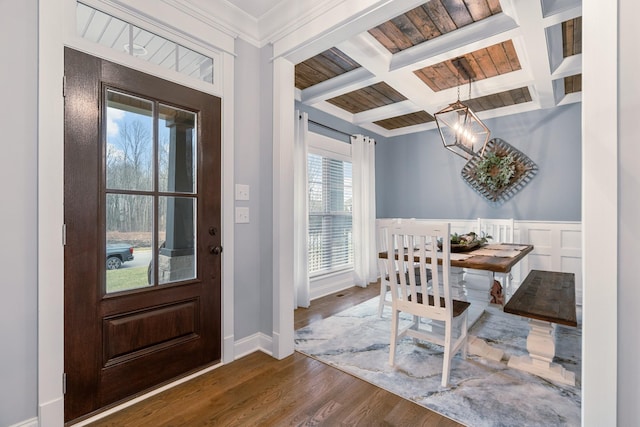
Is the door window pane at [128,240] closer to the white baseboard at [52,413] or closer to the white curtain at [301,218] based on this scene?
the white baseboard at [52,413]

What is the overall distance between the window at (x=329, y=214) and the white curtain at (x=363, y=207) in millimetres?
135

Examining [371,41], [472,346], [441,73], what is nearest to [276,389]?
[472,346]

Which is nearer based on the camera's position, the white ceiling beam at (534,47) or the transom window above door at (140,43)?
the transom window above door at (140,43)

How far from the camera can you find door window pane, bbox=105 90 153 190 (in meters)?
1.74

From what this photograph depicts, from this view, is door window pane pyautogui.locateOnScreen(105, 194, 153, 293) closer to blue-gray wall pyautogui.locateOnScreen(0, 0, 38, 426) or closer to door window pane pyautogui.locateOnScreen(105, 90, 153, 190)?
door window pane pyautogui.locateOnScreen(105, 90, 153, 190)

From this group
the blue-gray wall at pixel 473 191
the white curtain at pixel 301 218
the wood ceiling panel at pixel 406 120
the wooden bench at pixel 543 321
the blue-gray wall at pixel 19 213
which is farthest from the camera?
the wood ceiling panel at pixel 406 120

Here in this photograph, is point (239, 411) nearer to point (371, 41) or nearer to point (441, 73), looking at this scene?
point (371, 41)

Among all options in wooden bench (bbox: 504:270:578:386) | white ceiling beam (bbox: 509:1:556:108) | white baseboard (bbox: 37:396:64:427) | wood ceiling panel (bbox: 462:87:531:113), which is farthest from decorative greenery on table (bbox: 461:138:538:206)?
white baseboard (bbox: 37:396:64:427)

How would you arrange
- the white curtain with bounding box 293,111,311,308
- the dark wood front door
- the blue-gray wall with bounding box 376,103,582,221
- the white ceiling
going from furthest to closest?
1. the blue-gray wall with bounding box 376,103,582,221
2. the white curtain with bounding box 293,111,311,308
3. the white ceiling
4. the dark wood front door

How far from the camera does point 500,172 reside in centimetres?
420

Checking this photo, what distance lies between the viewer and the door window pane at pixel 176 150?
195 cm

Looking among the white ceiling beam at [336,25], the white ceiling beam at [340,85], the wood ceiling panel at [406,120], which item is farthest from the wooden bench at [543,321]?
the wood ceiling panel at [406,120]

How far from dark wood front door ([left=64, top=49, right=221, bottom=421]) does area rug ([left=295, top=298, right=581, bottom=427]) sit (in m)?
1.04

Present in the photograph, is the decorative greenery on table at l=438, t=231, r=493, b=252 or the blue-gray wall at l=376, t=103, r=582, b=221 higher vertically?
the blue-gray wall at l=376, t=103, r=582, b=221
